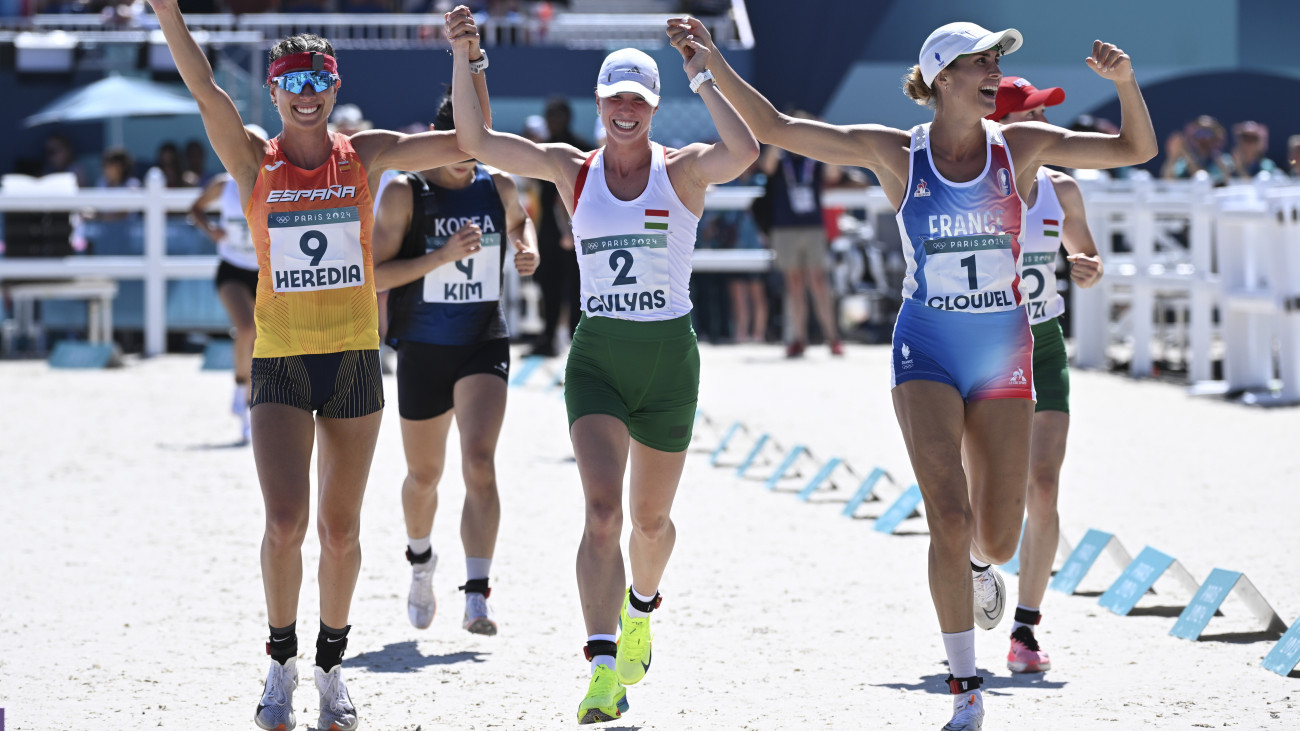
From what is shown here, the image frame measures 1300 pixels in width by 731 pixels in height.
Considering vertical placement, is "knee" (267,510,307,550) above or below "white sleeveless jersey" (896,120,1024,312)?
below

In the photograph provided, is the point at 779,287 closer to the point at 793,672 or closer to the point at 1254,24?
the point at 1254,24

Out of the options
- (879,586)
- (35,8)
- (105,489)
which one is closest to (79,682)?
(879,586)

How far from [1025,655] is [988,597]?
0.29 m

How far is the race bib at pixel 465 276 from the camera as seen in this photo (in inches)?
269

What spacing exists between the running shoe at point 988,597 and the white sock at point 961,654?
84cm

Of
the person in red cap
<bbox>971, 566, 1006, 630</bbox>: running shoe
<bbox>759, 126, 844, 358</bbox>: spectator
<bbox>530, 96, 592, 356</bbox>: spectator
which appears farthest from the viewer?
<bbox>759, 126, 844, 358</bbox>: spectator

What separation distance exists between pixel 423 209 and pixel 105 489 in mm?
4421

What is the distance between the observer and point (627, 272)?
18.0 feet

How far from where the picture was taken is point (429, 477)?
686 cm

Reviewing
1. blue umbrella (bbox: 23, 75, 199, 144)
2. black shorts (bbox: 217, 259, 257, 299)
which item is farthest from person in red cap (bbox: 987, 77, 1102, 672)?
blue umbrella (bbox: 23, 75, 199, 144)

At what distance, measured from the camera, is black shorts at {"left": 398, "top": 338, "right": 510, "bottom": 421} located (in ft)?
22.2

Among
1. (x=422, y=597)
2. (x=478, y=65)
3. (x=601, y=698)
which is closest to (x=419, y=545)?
(x=422, y=597)

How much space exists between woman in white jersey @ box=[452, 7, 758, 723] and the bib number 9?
0.64m

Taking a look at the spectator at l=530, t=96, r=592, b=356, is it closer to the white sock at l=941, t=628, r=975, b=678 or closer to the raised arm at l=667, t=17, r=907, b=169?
the raised arm at l=667, t=17, r=907, b=169
